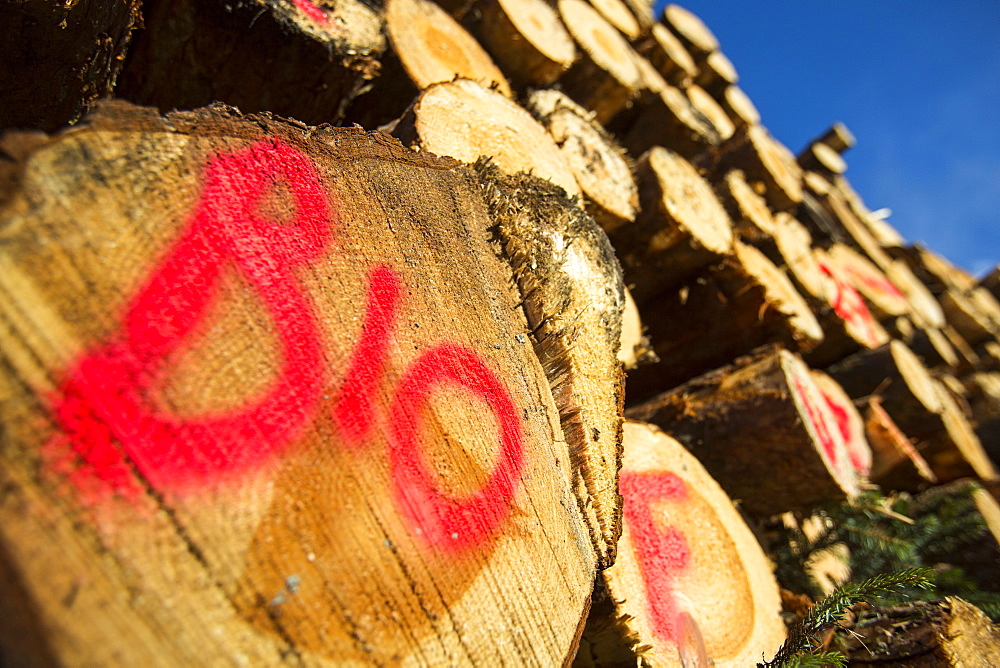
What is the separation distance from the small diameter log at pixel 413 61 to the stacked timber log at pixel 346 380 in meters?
0.01

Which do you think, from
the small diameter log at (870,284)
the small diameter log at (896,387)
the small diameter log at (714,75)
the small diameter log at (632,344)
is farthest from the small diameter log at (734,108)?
the small diameter log at (632,344)

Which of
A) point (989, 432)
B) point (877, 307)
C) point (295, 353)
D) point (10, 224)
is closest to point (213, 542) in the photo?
point (295, 353)

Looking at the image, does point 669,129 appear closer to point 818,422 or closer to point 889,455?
point 818,422

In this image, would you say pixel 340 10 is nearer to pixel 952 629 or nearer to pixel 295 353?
pixel 295 353

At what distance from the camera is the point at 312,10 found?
1.44 metres

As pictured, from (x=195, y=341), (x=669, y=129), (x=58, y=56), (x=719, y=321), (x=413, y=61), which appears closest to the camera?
(x=195, y=341)

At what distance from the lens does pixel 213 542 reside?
630 mm

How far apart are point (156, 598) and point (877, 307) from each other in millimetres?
4170

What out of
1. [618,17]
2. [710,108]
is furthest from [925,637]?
[710,108]

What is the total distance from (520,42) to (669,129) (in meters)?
1.24

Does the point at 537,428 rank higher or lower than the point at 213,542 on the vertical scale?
higher

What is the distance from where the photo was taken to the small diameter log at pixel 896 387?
115 inches

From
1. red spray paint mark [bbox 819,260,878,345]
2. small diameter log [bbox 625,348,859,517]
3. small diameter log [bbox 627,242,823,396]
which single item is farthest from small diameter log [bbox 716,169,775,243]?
small diameter log [bbox 625,348,859,517]

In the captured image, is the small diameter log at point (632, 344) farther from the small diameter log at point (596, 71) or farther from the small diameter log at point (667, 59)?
the small diameter log at point (667, 59)
